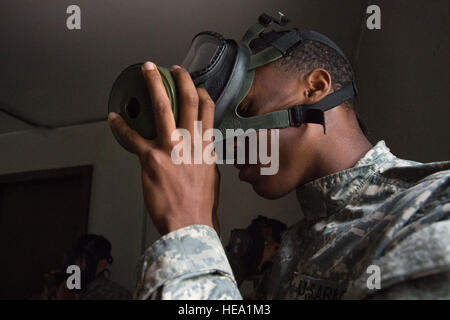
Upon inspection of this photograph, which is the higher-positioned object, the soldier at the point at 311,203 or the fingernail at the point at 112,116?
the fingernail at the point at 112,116

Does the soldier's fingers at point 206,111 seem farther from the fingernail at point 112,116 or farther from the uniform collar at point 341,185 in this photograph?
the uniform collar at point 341,185

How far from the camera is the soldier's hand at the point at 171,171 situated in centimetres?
70

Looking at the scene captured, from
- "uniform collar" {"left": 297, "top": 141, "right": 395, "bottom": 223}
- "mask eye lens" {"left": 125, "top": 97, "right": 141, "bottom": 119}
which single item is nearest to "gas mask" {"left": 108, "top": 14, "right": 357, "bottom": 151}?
"mask eye lens" {"left": 125, "top": 97, "right": 141, "bottom": 119}

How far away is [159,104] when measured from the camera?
0.75 meters

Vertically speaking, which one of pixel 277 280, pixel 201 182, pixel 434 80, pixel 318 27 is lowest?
pixel 277 280

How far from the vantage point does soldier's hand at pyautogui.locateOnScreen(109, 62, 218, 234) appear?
2.29 ft

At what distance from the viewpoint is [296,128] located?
0.96 meters

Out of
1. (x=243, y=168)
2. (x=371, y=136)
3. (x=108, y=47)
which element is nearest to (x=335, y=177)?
(x=243, y=168)

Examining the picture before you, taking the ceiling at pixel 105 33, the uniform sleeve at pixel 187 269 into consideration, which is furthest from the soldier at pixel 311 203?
the ceiling at pixel 105 33

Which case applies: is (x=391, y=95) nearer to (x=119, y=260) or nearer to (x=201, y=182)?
(x=201, y=182)

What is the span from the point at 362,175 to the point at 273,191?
0.18 meters

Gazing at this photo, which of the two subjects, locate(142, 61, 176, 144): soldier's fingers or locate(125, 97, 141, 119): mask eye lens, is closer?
locate(142, 61, 176, 144): soldier's fingers

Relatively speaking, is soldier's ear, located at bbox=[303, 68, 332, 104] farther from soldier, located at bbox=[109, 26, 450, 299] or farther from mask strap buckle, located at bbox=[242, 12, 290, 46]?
mask strap buckle, located at bbox=[242, 12, 290, 46]

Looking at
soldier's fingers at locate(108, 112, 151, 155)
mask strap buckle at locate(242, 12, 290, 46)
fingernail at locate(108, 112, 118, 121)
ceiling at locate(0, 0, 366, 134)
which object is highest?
ceiling at locate(0, 0, 366, 134)
